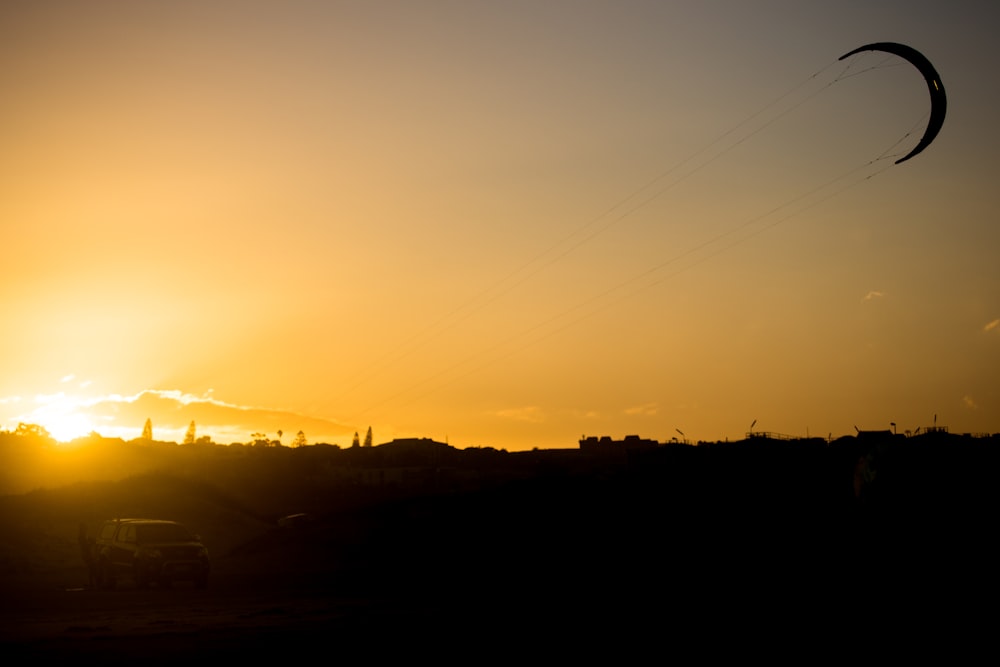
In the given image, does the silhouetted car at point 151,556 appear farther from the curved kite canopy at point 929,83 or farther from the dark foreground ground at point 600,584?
the curved kite canopy at point 929,83

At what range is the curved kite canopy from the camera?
27.6m

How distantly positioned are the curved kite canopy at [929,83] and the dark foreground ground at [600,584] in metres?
10.7

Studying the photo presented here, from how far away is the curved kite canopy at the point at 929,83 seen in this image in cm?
2758

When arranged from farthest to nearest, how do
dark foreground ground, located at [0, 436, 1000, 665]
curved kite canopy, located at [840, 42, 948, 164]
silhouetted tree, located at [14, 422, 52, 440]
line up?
silhouetted tree, located at [14, 422, 52, 440] → curved kite canopy, located at [840, 42, 948, 164] → dark foreground ground, located at [0, 436, 1000, 665]

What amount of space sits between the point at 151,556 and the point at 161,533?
121 centimetres

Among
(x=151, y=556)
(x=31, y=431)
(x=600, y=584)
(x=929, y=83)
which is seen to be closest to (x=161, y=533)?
(x=151, y=556)

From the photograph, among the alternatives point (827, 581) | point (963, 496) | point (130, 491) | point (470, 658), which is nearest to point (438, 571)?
point (827, 581)

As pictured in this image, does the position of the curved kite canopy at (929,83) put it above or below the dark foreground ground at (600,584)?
above

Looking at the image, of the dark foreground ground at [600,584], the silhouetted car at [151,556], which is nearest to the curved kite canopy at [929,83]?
the dark foreground ground at [600,584]

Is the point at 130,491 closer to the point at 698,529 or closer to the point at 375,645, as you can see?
the point at 698,529

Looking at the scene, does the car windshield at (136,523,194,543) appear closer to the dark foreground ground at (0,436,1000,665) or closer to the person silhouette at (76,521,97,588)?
the dark foreground ground at (0,436,1000,665)

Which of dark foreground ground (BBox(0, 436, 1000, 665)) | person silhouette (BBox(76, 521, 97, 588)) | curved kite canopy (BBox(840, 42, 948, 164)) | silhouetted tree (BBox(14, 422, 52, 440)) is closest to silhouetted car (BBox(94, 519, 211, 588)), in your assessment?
person silhouette (BBox(76, 521, 97, 588))

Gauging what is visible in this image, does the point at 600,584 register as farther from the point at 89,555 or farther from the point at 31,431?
the point at 31,431

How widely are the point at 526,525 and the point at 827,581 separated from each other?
69.3 feet
